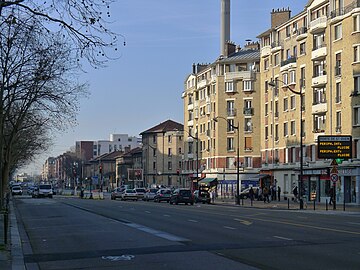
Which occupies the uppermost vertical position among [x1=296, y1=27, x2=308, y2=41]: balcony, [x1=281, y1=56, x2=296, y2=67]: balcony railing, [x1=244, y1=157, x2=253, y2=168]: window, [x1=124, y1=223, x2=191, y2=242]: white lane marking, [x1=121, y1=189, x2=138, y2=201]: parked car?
[x1=296, y1=27, x2=308, y2=41]: balcony

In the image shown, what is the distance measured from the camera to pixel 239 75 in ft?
316

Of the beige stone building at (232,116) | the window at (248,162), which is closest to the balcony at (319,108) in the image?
the beige stone building at (232,116)

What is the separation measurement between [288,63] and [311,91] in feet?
23.5

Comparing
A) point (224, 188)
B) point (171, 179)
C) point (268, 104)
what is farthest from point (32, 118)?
point (171, 179)

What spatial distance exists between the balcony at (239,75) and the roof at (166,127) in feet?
128

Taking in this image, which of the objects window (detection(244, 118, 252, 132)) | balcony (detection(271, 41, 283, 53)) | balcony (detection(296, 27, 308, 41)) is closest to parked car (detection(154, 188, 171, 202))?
balcony (detection(271, 41, 283, 53))

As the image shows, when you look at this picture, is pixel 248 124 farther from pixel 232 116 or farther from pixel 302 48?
pixel 302 48

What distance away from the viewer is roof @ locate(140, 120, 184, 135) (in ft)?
442

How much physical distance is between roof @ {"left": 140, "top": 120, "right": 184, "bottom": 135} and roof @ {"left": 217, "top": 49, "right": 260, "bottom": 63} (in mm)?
37271

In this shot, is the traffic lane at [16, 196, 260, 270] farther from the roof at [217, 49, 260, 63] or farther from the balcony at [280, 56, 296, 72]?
the roof at [217, 49, 260, 63]

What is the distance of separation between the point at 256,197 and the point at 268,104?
479 inches

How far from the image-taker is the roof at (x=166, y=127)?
134750mm

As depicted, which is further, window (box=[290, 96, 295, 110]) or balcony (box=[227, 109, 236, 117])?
balcony (box=[227, 109, 236, 117])

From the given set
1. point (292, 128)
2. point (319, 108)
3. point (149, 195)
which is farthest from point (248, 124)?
point (319, 108)
